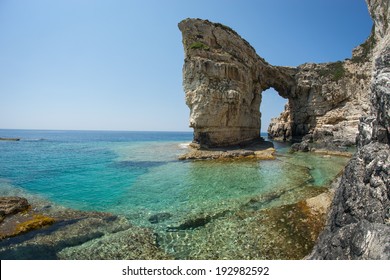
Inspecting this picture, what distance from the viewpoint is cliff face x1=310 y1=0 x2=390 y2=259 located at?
16.7ft

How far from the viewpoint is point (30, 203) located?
1452 cm

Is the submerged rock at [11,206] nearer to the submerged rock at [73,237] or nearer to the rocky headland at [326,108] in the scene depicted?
the submerged rock at [73,237]

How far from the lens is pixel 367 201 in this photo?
299 inches

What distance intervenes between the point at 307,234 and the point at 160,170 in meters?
17.1

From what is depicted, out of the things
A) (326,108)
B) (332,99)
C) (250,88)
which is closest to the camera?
(250,88)

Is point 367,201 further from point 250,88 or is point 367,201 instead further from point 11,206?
point 250,88

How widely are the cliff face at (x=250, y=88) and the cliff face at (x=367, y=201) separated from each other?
82.7ft

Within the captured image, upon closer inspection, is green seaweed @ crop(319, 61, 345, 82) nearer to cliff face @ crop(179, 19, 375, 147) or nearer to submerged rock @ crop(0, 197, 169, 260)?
cliff face @ crop(179, 19, 375, 147)

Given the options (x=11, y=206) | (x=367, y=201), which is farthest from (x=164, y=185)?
(x=367, y=201)

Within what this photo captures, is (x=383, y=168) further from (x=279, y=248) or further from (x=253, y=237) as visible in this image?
(x=253, y=237)

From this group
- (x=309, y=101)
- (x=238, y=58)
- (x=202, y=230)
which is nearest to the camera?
(x=202, y=230)

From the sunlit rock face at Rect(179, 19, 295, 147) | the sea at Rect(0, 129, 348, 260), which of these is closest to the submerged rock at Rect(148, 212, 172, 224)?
the sea at Rect(0, 129, 348, 260)

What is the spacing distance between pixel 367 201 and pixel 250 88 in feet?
124
